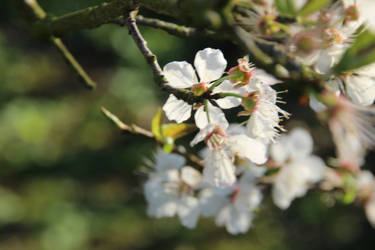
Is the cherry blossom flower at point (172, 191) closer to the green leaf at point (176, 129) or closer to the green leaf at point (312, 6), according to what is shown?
the green leaf at point (176, 129)

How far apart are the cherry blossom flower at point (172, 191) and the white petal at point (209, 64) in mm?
286

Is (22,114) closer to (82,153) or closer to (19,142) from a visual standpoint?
(19,142)

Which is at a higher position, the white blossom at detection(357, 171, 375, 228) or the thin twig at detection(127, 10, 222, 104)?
the thin twig at detection(127, 10, 222, 104)

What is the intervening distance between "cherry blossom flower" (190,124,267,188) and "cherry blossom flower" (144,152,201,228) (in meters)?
0.22

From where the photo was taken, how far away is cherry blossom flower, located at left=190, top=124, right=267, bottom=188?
59 centimetres

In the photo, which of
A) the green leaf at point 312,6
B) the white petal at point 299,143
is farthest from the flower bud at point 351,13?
the white petal at point 299,143

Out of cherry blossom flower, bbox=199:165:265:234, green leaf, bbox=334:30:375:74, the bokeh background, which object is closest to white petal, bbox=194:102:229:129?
green leaf, bbox=334:30:375:74

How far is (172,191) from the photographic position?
864 mm

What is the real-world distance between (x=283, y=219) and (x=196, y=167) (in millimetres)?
1735

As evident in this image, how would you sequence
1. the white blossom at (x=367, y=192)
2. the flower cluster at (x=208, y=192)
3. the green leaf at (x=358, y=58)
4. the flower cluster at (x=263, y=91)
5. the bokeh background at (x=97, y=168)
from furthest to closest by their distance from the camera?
the bokeh background at (x=97, y=168) → the white blossom at (x=367, y=192) → the flower cluster at (x=208, y=192) → the flower cluster at (x=263, y=91) → the green leaf at (x=358, y=58)

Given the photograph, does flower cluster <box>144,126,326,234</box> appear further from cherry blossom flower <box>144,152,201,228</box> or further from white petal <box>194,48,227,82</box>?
white petal <box>194,48,227,82</box>

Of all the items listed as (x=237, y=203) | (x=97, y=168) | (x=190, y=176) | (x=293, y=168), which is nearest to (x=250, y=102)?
(x=190, y=176)

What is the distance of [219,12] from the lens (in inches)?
13.4

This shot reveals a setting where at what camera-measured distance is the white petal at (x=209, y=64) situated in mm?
573
